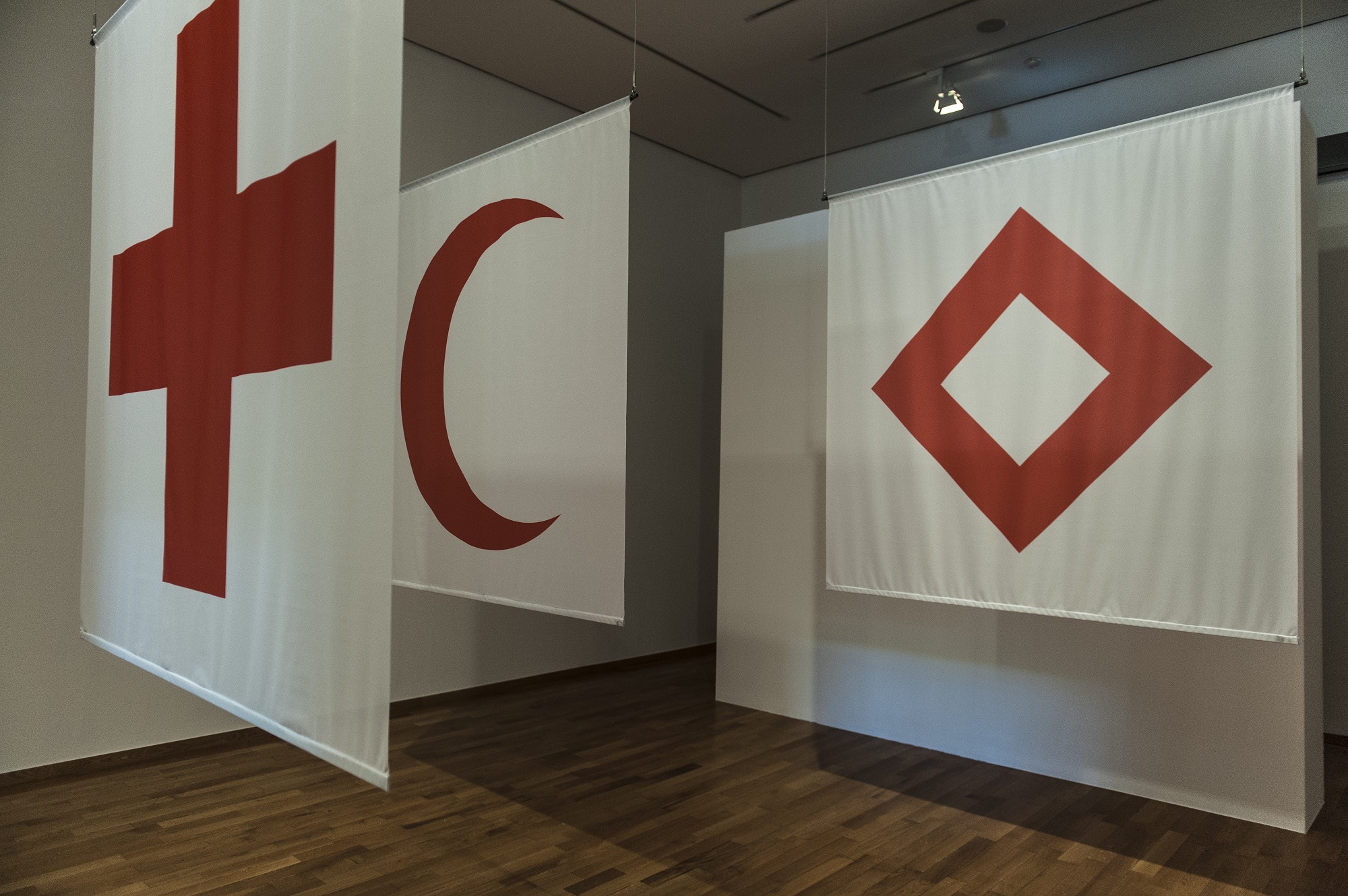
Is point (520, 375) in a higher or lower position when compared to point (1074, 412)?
higher

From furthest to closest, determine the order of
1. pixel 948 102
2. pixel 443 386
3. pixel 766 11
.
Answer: pixel 948 102 → pixel 766 11 → pixel 443 386

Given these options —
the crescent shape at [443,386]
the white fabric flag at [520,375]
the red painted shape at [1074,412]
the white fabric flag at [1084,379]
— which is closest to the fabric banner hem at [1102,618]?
the white fabric flag at [1084,379]

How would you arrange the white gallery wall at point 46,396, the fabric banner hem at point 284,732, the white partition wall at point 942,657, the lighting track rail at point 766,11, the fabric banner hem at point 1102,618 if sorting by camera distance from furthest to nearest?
1. the lighting track rail at point 766,11
2. the white gallery wall at point 46,396
3. the white partition wall at point 942,657
4. the fabric banner hem at point 1102,618
5. the fabric banner hem at point 284,732

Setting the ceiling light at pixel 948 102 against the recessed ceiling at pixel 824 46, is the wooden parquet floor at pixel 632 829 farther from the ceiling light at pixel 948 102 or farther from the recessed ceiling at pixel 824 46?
the recessed ceiling at pixel 824 46

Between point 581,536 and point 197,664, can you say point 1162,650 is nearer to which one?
point 581,536

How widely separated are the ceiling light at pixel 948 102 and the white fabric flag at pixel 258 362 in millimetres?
3879

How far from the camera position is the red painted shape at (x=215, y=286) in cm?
164

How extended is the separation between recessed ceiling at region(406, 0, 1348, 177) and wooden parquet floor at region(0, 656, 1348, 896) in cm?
359

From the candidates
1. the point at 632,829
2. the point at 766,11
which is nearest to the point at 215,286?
the point at 632,829

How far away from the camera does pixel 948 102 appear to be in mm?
4863

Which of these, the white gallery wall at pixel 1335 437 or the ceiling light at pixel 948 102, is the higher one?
the ceiling light at pixel 948 102

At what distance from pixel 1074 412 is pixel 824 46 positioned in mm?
2686

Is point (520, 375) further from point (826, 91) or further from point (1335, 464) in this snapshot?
point (1335, 464)

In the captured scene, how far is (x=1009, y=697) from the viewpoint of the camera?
4012mm
